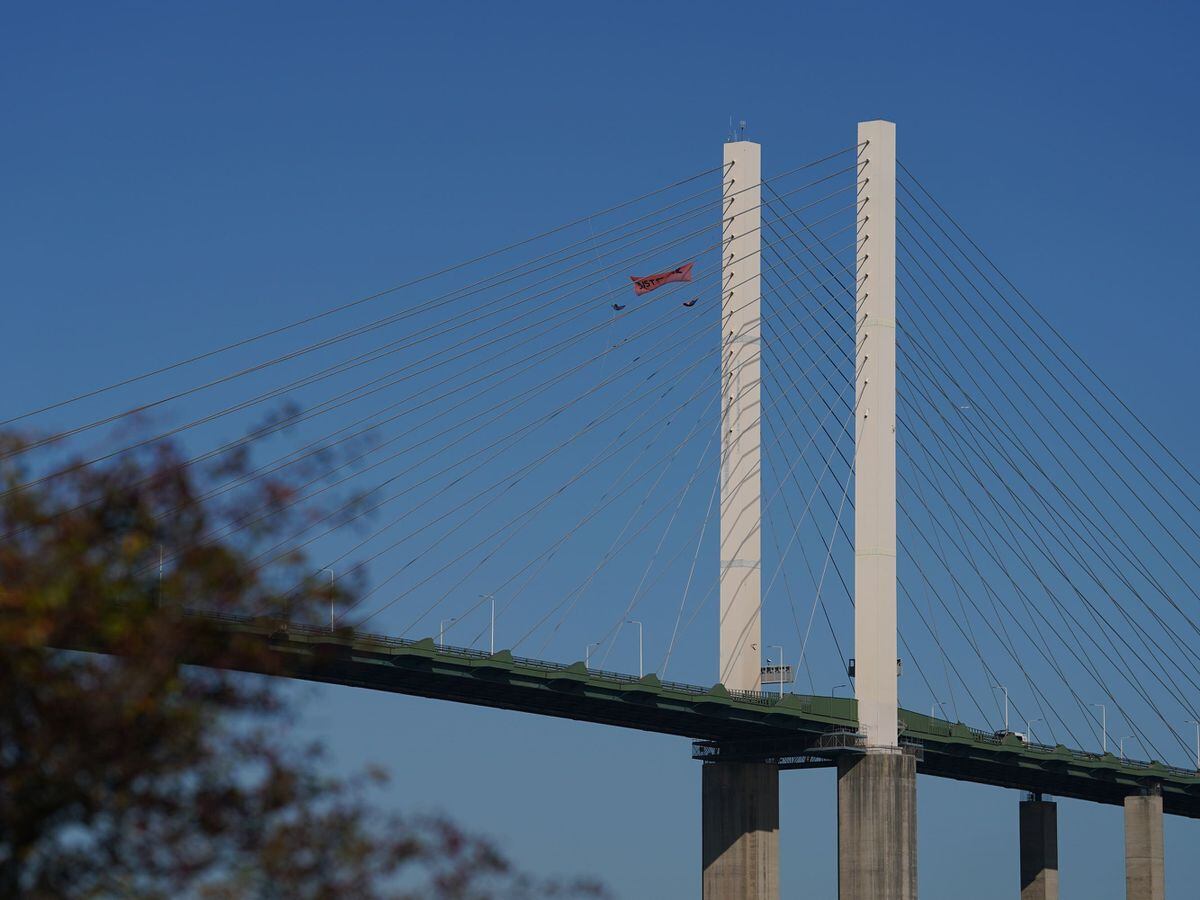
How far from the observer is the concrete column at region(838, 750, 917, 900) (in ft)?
296

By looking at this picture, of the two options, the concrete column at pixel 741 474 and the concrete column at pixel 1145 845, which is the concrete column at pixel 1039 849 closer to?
the concrete column at pixel 1145 845

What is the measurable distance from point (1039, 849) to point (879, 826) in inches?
1231

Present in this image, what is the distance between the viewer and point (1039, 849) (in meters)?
120

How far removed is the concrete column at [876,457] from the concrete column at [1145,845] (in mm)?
27935

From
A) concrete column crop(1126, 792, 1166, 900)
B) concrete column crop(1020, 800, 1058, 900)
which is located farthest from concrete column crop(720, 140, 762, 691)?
concrete column crop(1020, 800, 1058, 900)

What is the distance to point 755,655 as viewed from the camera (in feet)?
294

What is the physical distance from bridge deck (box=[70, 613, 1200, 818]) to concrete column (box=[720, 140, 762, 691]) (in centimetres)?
180

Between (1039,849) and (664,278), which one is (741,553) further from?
(1039,849)

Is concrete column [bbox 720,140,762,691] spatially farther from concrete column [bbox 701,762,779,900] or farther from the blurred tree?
the blurred tree

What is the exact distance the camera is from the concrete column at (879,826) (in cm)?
9019

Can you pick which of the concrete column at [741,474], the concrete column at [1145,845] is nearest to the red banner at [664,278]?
the concrete column at [741,474]

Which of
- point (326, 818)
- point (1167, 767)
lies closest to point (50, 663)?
point (326, 818)

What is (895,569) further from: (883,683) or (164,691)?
(164,691)

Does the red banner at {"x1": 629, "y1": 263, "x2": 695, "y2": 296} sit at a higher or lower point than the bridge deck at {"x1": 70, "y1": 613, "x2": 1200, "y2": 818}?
higher
